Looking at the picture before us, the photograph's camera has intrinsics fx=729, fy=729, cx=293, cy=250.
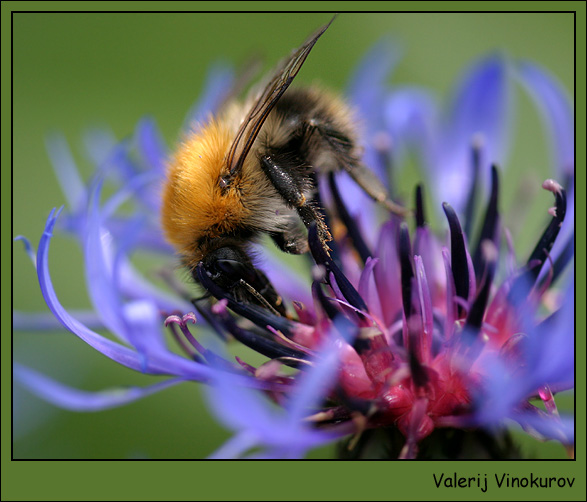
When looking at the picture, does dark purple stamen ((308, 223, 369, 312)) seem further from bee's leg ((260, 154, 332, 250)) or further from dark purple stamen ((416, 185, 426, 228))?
dark purple stamen ((416, 185, 426, 228))

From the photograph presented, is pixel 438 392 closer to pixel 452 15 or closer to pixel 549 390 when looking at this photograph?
pixel 549 390

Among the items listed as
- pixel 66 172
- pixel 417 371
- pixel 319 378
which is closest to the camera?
pixel 319 378

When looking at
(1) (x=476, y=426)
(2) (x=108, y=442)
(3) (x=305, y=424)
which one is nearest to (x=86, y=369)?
(2) (x=108, y=442)

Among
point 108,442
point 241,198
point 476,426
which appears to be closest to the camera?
point 476,426

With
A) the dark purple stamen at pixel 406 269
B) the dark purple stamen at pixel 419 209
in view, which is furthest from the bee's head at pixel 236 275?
the dark purple stamen at pixel 419 209

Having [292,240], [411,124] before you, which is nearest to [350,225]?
[292,240]

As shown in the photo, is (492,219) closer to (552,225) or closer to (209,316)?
(552,225)

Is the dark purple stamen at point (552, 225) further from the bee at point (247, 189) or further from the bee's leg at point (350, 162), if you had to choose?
the bee at point (247, 189)
